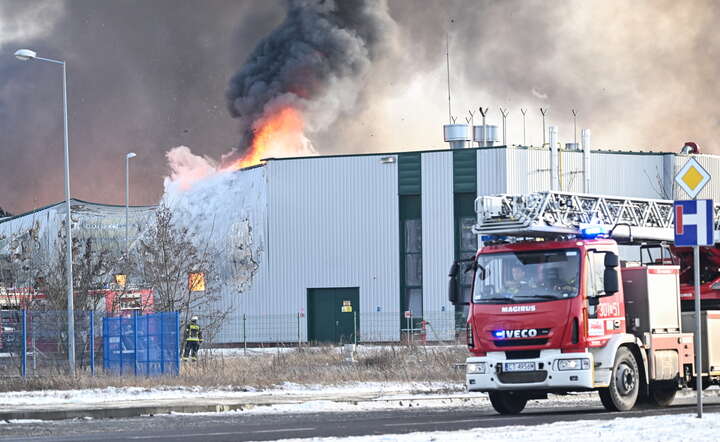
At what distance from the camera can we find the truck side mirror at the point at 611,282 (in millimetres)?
20594

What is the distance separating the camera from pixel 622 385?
21.0 meters

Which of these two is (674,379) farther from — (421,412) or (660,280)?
(421,412)

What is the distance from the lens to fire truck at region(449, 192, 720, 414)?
20562 millimetres

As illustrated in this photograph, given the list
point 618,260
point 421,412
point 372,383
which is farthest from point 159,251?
point 618,260

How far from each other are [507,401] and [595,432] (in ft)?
21.1

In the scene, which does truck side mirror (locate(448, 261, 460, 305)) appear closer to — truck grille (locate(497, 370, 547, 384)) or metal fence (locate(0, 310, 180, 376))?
truck grille (locate(497, 370, 547, 384))

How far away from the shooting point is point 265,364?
123ft

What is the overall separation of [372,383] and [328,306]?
31.0m

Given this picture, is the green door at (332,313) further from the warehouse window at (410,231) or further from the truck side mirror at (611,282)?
the truck side mirror at (611,282)

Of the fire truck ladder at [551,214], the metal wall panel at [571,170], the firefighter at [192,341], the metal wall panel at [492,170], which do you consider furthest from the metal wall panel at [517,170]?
the fire truck ladder at [551,214]

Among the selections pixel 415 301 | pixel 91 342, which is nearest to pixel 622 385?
pixel 91 342

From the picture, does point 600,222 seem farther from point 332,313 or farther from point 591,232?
point 332,313

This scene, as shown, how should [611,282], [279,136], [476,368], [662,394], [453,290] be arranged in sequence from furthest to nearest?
1. [279,136]
2. [662,394]
3. [453,290]
4. [476,368]
5. [611,282]

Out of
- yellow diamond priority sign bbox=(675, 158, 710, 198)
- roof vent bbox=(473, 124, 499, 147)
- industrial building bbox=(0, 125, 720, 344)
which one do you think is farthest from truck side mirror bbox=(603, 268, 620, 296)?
roof vent bbox=(473, 124, 499, 147)
